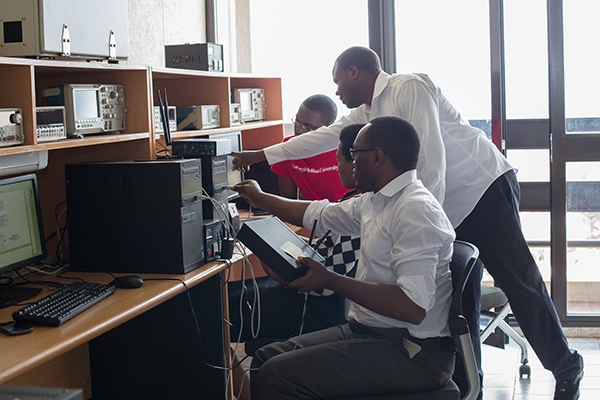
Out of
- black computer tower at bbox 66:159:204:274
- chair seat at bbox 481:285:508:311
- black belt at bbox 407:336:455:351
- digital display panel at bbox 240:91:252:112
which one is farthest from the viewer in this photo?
digital display panel at bbox 240:91:252:112

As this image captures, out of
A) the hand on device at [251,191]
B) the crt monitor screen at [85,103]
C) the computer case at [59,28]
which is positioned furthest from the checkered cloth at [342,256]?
the computer case at [59,28]

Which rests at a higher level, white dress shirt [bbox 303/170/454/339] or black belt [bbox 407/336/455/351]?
white dress shirt [bbox 303/170/454/339]

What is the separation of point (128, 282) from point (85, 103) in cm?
65

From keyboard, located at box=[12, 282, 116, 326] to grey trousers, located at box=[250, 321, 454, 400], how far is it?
0.51m

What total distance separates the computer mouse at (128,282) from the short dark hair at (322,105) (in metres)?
1.56

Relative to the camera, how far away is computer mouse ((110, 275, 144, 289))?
172cm

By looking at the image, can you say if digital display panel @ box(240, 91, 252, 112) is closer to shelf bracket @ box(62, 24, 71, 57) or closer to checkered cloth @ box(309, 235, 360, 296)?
checkered cloth @ box(309, 235, 360, 296)

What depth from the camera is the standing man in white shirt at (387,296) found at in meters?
1.49

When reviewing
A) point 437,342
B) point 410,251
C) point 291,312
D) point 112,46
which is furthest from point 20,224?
point 437,342

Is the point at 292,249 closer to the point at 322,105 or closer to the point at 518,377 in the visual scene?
the point at 322,105

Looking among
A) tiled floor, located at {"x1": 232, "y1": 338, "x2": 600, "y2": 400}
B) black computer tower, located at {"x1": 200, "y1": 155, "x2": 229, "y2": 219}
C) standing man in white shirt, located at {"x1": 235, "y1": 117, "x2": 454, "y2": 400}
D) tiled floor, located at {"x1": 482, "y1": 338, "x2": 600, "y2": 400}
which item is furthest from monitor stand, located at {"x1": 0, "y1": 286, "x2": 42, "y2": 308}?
tiled floor, located at {"x1": 482, "y1": 338, "x2": 600, "y2": 400}

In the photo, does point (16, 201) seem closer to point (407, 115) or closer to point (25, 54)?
point (25, 54)

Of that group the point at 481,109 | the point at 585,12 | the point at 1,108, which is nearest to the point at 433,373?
the point at 1,108

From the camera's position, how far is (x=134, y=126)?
2.19m
